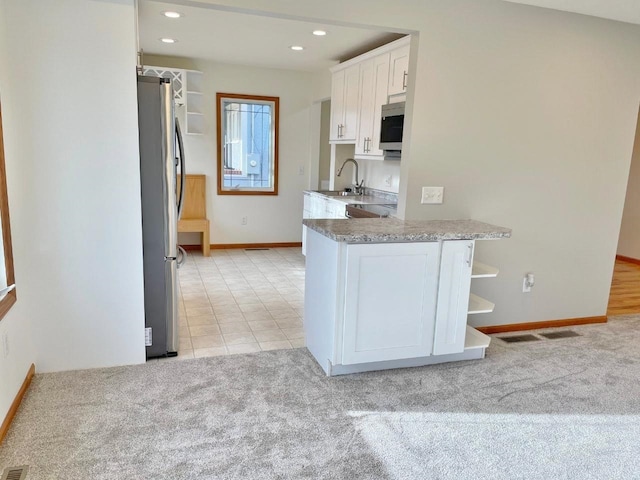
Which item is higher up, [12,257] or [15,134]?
[15,134]

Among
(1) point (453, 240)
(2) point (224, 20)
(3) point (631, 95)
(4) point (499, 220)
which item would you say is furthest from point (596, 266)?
(2) point (224, 20)

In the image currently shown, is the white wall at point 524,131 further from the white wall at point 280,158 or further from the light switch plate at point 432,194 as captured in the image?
the white wall at point 280,158

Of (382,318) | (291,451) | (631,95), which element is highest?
(631,95)

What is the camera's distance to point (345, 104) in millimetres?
5082

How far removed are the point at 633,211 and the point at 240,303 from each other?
5.42 m

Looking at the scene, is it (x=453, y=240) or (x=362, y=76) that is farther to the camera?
(x=362, y=76)

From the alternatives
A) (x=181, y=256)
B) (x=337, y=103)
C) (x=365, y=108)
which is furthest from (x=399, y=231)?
(x=337, y=103)

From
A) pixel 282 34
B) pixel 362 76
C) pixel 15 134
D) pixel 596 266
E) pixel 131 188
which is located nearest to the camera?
pixel 15 134

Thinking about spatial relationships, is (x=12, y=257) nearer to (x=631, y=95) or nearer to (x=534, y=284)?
(x=534, y=284)

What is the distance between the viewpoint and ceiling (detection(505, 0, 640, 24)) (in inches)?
116

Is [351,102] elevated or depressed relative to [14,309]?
elevated

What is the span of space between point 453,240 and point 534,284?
1.30 m

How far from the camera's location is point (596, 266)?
12.5 ft

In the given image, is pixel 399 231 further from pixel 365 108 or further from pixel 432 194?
pixel 365 108
